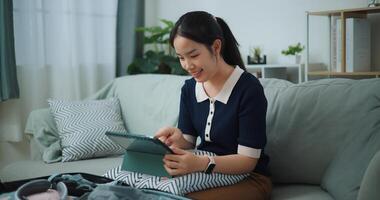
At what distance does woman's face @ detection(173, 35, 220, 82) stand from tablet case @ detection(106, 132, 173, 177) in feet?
0.94

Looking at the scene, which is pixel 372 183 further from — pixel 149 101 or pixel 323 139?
pixel 149 101

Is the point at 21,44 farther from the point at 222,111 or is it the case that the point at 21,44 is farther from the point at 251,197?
the point at 251,197

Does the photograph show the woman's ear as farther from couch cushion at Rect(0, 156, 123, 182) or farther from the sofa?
couch cushion at Rect(0, 156, 123, 182)

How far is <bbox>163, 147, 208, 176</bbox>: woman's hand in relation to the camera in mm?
1193

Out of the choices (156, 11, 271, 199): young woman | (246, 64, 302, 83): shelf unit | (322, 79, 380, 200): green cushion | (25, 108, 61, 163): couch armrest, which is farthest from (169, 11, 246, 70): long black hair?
(246, 64, 302, 83): shelf unit

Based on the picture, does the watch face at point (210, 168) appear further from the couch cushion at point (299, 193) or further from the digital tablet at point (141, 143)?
the couch cushion at point (299, 193)

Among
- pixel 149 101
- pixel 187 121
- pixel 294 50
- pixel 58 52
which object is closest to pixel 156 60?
pixel 58 52

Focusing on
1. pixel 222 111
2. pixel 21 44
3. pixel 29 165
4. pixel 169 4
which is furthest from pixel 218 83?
pixel 169 4

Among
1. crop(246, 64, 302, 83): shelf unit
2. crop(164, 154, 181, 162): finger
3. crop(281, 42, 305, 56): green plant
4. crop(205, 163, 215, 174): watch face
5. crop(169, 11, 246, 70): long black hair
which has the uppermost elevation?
crop(169, 11, 246, 70): long black hair

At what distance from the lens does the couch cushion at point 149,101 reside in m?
2.17

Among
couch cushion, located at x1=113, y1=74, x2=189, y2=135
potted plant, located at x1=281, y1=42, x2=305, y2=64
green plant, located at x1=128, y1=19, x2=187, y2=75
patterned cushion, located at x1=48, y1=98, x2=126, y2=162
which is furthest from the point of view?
green plant, located at x1=128, y1=19, x2=187, y2=75

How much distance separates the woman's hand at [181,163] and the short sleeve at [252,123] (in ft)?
0.54

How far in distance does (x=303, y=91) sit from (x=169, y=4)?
6.53 ft

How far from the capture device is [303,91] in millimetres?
1585
